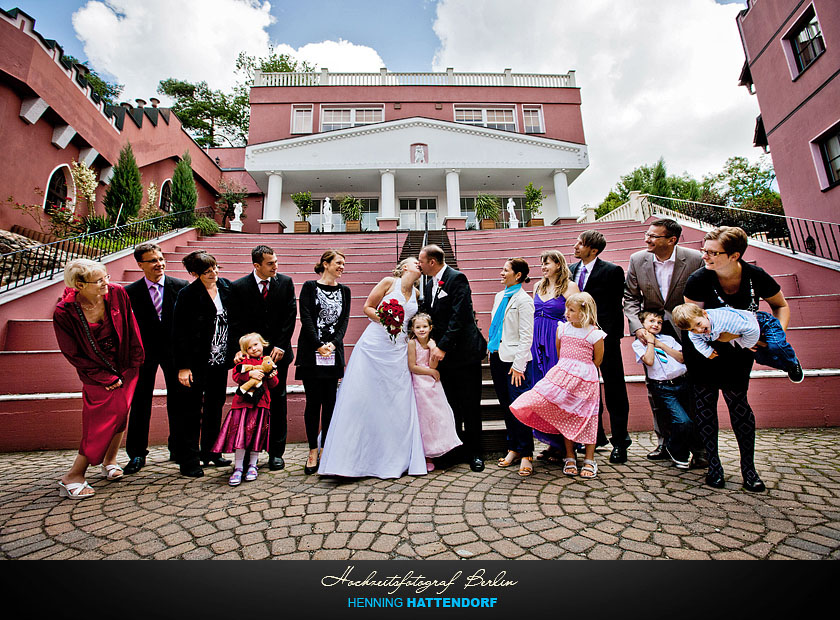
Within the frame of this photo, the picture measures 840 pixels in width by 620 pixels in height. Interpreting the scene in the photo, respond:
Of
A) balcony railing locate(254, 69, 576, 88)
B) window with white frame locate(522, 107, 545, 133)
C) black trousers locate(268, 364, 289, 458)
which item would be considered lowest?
black trousers locate(268, 364, 289, 458)

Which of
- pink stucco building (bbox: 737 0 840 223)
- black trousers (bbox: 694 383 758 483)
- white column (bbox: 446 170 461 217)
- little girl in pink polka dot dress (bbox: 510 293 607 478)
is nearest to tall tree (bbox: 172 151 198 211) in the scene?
white column (bbox: 446 170 461 217)

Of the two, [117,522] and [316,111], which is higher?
[316,111]

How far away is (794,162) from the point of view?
10625mm

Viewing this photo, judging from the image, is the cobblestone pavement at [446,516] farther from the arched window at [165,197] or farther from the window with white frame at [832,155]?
the arched window at [165,197]

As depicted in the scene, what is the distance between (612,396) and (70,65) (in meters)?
15.7

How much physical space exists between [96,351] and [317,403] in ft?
6.00

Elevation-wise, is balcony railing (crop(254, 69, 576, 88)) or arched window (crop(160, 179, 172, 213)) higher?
balcony railing (crop(254, 69, 576, 88))

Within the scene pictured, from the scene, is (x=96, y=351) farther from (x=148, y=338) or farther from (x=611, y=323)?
(x=611, y=323)

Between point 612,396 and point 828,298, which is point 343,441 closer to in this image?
point 612,396

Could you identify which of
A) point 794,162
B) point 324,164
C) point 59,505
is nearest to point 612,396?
point 59,505

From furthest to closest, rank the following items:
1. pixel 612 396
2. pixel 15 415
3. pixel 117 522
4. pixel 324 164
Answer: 1. pixel 324 164
2. pixel 15 415
3. pixel 612 396
4. pixel 117 522

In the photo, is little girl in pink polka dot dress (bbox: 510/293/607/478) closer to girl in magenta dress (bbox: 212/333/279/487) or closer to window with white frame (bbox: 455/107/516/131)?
girl in magenta dress (bbox: 212/333/279/487)

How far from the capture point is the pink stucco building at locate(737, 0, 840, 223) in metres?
9.34

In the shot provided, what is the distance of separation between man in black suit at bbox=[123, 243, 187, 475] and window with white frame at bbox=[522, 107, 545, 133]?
71.1 feet
